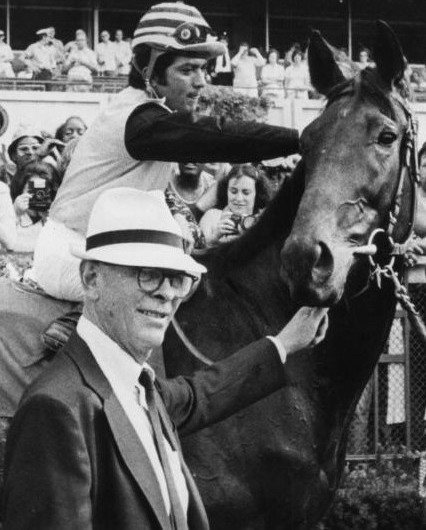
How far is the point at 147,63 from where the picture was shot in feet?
19.3

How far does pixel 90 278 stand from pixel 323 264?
5.14 feet

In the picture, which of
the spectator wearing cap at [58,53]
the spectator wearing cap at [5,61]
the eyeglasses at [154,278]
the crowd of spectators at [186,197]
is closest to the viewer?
the eyeglasses at [154,278]

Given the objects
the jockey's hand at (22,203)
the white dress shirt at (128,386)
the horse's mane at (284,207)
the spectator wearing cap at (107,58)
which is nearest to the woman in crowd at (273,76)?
the spectator wearing cap at (107,58)

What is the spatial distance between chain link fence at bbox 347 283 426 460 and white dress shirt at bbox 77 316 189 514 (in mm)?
5950

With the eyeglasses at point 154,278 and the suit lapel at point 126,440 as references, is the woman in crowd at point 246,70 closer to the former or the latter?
the eyeglasses at point 154,278

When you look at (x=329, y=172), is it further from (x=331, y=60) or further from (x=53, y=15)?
(x=53, y=15)

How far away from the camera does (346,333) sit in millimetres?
5832

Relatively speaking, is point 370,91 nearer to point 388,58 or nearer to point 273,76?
point 388,58

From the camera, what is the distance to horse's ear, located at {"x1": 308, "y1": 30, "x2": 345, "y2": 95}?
5.98 metres

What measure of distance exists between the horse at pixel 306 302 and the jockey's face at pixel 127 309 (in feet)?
4.82

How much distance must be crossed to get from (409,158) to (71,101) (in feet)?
78.0

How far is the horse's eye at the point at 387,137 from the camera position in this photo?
559 centimetres

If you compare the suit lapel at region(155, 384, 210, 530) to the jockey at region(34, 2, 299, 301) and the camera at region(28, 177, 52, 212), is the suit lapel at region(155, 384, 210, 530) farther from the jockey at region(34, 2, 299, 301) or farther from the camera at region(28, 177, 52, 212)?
the camera at region(28, 177, 52, 212)

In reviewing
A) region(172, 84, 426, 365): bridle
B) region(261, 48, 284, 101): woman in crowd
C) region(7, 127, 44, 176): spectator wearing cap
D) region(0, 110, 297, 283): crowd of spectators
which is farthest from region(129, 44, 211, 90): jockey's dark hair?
region(261, 48, 284, 101): woman in crowd
